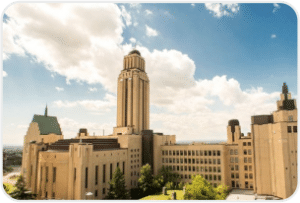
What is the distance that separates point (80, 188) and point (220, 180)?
30.4 metres

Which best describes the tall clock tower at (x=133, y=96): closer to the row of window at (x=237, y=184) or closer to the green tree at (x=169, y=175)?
the green tree at (x=169, y=175)

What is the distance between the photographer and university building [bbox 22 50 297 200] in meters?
33.6

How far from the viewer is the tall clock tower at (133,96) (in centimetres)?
6331

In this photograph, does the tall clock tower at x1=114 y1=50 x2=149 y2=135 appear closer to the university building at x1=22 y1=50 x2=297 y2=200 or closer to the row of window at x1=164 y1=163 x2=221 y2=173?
the university building at x1=22 y1=50 x2=297 y2=200

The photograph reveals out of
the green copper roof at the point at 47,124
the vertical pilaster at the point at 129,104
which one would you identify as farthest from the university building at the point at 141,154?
the vertical pilaster at the point at 129,104

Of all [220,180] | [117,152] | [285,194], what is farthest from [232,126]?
[117,152]

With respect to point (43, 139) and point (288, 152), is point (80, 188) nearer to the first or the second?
point (43, 139)

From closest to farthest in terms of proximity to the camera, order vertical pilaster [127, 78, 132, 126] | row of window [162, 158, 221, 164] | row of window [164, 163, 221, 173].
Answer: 1. row of window [164, 163, 221, 173]
2. row of window [162, 158, 221, 164]
3. vertical pilaster [127, 78, 132, 126]

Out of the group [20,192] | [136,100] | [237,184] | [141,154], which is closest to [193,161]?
[237,184]

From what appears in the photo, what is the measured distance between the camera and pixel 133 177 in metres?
48.8

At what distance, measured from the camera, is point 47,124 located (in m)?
56.0

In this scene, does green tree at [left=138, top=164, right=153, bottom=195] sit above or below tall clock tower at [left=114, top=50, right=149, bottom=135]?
below

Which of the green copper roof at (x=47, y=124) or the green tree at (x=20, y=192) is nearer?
the green tree at (x=20, y=192)

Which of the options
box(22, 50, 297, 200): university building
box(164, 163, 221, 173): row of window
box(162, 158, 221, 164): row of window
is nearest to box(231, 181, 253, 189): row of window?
box(22, 50, 297, 200): university building
